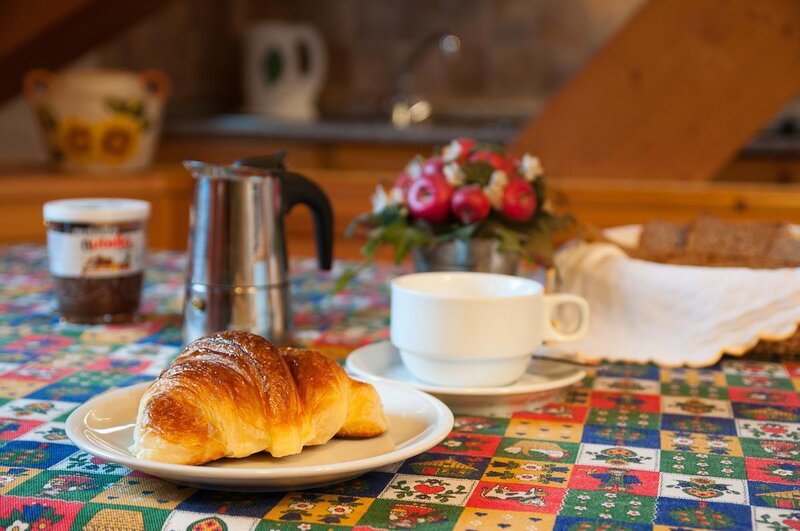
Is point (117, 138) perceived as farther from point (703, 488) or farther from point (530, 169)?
point (703, 488)

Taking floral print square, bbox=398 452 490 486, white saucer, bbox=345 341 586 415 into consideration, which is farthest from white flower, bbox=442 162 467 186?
floral print square, bbox=398 452 490 486

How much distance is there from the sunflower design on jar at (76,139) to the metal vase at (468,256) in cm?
142

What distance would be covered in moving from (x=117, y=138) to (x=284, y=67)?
1.33 meters

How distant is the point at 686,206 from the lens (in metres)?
2.44

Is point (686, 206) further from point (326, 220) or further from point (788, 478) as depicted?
point (788, 478)

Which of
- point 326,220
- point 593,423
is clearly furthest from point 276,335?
point 593,423

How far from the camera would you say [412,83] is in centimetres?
398

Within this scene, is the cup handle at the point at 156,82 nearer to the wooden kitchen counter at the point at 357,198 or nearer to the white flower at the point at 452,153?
the wooden kitchen counter at the point at 357,198

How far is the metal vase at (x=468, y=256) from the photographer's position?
3.97 ft

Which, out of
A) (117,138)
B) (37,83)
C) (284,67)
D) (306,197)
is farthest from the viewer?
(284,67)

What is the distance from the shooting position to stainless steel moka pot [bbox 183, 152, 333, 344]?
1043 mm

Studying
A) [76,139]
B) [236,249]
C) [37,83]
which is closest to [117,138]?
[76,139]

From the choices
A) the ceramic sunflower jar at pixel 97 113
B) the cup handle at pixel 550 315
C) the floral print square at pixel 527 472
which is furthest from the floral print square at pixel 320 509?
the ceramic sunflower jar at pixel 97 113

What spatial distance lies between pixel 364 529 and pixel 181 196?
2107 mm
